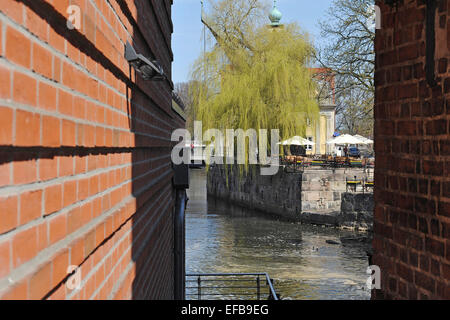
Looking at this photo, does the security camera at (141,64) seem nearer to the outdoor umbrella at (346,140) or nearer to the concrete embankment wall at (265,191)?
the concrete embankment wall at (265,191)

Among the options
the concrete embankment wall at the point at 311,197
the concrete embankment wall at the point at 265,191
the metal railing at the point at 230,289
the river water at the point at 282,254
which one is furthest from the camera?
the concrete embankment wall at the point at 265,191

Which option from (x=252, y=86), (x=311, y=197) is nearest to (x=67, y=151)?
(x=252, y=86)

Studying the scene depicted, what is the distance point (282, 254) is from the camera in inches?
911

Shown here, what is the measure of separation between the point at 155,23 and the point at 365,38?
74.4 ft

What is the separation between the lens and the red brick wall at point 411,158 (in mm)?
3115

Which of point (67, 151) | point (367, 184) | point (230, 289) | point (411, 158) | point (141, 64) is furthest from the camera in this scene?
point (367, 184)

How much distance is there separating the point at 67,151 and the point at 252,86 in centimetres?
3011

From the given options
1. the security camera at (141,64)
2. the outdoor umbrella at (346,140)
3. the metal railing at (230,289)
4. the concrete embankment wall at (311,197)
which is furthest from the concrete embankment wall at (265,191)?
the security camera at (141,64)

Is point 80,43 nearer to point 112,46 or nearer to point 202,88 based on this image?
point 112,46

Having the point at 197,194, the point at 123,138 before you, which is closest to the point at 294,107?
the point at 197,194

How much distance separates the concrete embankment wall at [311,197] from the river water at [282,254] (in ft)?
3.20

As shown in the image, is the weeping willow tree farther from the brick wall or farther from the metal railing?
the brick wall

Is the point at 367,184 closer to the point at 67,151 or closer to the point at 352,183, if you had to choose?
the point at 352,183
